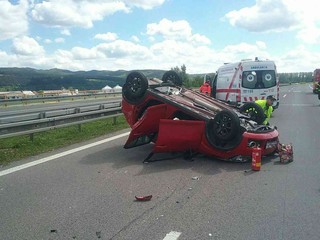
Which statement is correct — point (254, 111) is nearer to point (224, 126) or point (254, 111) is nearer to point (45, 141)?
point (224, 126)

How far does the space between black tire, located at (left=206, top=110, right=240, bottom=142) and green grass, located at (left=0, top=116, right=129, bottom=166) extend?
3.58 metres

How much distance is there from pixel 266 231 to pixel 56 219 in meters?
2.24

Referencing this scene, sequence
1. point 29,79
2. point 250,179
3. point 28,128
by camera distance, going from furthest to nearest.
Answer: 1. point 29,79
2. point 28,128
3. point 250,179

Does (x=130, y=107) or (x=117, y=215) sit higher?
(x=130, y=107)

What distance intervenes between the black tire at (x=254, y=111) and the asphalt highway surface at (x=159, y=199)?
1390mm

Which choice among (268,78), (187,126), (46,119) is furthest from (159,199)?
(268,78)

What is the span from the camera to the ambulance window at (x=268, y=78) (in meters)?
15.4

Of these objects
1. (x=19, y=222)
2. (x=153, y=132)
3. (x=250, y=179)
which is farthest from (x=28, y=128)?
(x=250, y=179)

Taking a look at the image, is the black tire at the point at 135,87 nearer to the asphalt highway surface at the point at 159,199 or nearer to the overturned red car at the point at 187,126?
the overturned red car at the point at 187,126

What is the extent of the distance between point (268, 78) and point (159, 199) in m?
12.0

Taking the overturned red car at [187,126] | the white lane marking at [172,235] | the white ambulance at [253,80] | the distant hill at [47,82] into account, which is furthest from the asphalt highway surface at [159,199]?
the distant hill at [47,82]

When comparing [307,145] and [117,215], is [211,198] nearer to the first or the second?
[117,215]

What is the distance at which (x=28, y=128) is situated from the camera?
8.31m

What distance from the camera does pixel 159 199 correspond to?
4.73m
